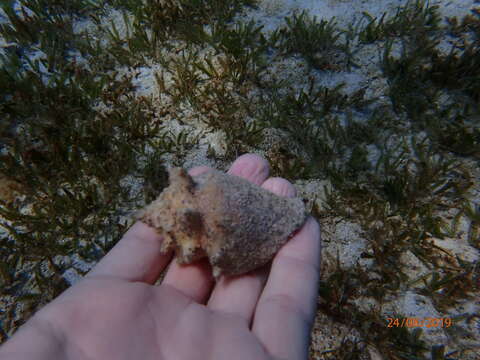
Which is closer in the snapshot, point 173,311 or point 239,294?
point 173,311

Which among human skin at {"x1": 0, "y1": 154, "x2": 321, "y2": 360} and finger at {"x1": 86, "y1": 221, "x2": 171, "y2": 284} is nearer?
human skin at {"x1": 0, "y1": 154, "x2": 321, "y2": 360}

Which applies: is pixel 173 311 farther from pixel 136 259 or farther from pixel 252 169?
pixel 252 169

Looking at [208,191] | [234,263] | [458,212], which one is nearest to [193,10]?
[208,191]
